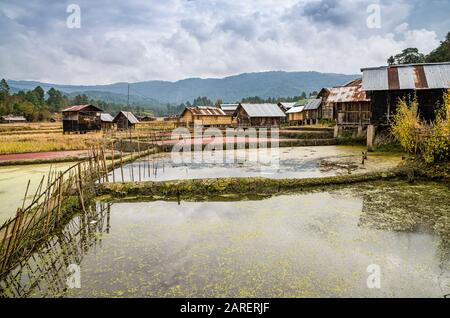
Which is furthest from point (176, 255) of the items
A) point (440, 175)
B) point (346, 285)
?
point (440, 175)

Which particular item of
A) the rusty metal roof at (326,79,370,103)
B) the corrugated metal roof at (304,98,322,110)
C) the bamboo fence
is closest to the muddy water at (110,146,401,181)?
the bamboo fence

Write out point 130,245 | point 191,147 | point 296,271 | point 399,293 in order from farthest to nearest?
point 191,147 → point 130,245 → point 296,271 → point 399,293

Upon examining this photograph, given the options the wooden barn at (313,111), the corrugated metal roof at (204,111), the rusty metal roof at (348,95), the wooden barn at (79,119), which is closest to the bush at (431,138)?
the rusty metal roof at (348,95)

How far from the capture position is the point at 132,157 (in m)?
17.4

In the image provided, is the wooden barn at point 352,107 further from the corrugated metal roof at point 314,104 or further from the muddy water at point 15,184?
the muddy water at point 15,184

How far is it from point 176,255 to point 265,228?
2.37 meters

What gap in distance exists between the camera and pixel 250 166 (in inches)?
597

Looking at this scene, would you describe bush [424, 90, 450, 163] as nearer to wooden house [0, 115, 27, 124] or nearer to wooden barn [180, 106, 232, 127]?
wooden barn [180, 106, 232, 127]

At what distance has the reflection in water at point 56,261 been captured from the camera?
4918 mm

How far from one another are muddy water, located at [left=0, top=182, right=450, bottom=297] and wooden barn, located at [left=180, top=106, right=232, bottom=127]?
126ft

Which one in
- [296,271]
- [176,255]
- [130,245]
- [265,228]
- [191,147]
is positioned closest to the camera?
[296,271]

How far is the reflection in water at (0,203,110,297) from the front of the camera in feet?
16.1

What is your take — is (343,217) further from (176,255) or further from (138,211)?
(138,211)

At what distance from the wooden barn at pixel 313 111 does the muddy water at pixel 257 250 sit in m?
36.6
